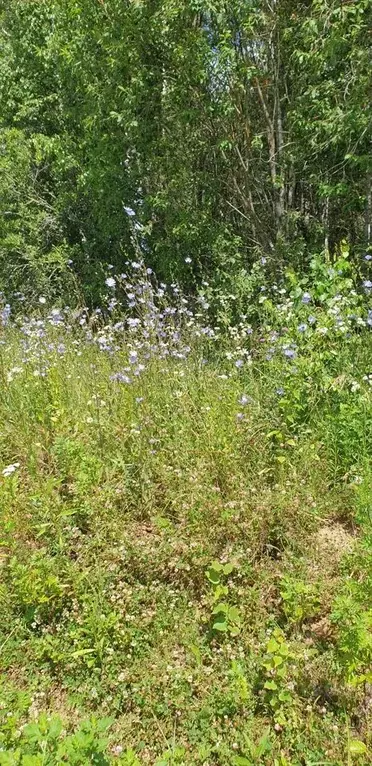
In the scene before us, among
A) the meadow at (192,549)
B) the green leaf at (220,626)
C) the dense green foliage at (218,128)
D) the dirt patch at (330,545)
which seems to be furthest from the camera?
the dense green foliage at (218,128)

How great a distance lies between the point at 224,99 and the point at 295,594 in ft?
13.8

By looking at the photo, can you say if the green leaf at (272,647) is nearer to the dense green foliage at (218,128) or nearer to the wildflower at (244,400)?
the wildflower at (244,400)

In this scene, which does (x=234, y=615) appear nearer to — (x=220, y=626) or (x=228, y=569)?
(x=220, y=626)

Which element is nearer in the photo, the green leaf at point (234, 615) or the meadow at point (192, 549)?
the meadow at point (192, 549)

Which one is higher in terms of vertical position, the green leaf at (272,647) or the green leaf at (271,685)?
the green leaf at (272,647)

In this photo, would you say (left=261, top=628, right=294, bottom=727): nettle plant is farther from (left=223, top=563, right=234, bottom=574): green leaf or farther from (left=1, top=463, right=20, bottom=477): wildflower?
(left=1, top=463, right=20, bottom=477): wildflower

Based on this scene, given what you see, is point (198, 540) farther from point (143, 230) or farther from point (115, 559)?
point (143, 230)

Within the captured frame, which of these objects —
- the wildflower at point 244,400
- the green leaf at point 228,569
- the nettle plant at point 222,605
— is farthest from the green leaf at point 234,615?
the wildflower at point 244,400

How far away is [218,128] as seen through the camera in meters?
4.93

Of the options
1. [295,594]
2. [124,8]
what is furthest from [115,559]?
[124,8]

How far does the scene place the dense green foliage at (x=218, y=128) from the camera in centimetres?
400

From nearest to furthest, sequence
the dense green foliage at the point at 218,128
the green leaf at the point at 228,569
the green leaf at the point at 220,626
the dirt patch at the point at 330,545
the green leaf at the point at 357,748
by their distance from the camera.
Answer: the green leaf at the point at 357,748
the green leaf at the point at 220,626
the green leaf at the point at 228,569
the dirt patch at the point at 330,545
the dense green foliage at the point at 218,128

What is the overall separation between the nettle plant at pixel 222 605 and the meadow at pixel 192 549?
12mm

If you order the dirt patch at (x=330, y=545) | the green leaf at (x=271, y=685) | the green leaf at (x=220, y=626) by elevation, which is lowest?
the dirt patch at (x=330, y=545)
